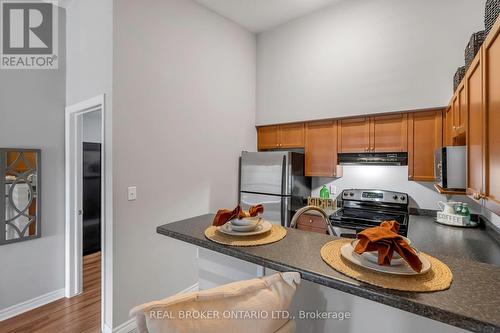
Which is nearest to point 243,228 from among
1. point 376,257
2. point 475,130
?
point 376,257

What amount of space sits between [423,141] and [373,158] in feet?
1.59

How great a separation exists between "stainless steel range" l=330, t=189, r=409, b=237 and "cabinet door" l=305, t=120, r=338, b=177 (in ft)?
1.19

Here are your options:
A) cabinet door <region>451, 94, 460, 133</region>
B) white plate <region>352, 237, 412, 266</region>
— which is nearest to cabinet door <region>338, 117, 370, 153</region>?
cabinet door <region>451, 94, 460, 133</region>

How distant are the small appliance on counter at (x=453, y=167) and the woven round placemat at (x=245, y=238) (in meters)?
1.34

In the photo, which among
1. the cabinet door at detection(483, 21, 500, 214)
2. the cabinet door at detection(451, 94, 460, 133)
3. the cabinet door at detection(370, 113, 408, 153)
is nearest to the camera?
the cabinet door at detection(483, 21, 500, 214)

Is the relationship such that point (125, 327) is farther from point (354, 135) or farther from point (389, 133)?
point (389, 133)

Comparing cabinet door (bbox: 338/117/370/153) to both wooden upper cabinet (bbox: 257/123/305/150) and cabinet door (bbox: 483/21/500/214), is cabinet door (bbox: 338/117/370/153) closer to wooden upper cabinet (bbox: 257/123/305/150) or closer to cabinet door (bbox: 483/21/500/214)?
wooden upper cabinet (bbox: 257/123/305/150)

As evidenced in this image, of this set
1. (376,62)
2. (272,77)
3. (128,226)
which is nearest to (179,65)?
(272,77)

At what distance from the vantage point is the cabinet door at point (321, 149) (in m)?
3.04

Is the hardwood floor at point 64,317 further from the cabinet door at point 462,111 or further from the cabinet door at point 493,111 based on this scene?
the cabinet door at point 462,111

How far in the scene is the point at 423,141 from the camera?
2.52 meters

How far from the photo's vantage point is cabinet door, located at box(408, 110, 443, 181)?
2461mm

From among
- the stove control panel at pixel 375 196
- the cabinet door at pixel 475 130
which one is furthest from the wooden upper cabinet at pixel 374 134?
the cabinet door at pixel 475 130
